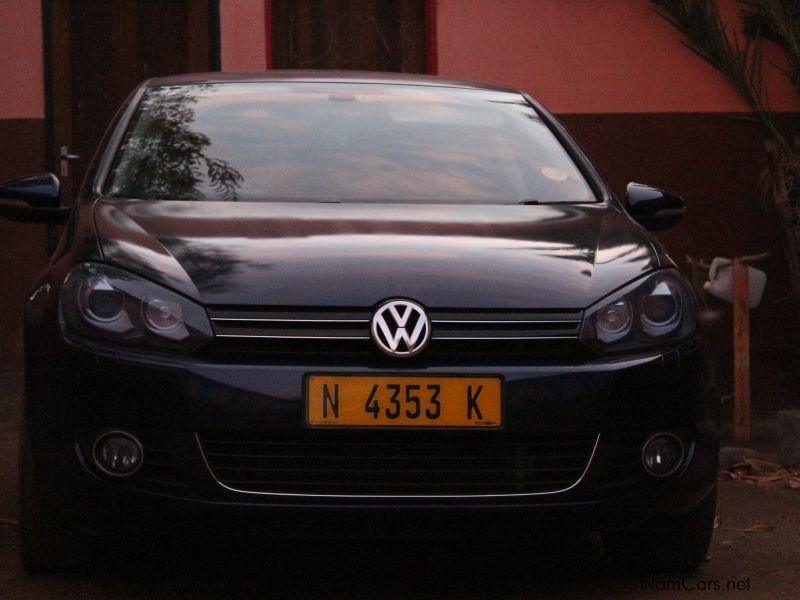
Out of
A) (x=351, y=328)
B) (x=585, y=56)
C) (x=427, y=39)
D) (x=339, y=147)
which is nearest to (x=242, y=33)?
(x=427, y=39)

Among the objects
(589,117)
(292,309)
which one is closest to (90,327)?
(292,309)

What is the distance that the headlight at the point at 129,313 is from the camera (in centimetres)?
392

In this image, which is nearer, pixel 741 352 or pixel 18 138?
pixel 741 352

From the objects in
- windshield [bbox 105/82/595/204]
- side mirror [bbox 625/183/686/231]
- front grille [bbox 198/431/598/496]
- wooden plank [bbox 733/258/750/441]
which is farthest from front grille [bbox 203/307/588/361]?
wooden plank [bbox 733/258/750/441]

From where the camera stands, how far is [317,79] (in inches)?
225

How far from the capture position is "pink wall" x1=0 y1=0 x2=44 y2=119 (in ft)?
34.4

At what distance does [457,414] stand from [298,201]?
3.79 feet

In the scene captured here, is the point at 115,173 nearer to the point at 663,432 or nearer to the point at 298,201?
the point at 298,201

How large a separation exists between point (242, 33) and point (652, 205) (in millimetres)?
5829

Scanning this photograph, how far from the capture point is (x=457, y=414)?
3.90 m

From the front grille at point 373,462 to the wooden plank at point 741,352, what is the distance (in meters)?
4.69

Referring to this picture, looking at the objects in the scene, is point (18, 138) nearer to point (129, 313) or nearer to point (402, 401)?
point (129, 313)

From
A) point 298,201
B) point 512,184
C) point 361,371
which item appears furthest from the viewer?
point 512,184

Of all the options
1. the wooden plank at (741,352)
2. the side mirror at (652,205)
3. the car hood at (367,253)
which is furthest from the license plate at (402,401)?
the wooden plank at (741,352)
